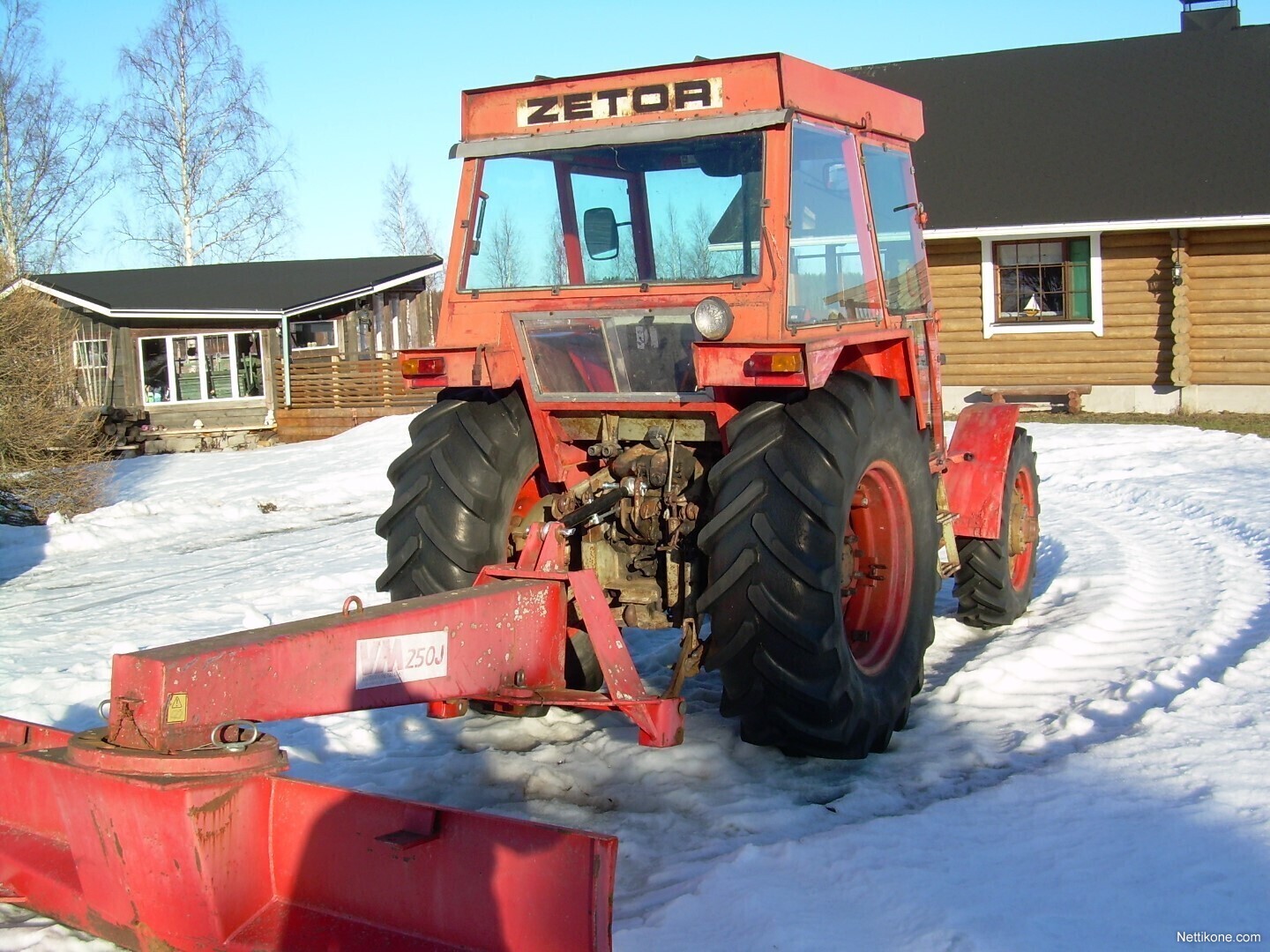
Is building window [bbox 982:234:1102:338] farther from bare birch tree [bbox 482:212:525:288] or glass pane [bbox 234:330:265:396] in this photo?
glass pane [bbox 234:330:265:396]

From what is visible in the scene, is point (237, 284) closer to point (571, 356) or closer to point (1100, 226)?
point (1100, 226)

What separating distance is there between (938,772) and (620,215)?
8.37 ft

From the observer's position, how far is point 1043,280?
19875 millimetres

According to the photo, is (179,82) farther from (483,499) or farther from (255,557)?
(483,499)

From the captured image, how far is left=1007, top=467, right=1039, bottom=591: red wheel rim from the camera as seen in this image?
7.40 metres

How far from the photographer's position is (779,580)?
4.51 metres

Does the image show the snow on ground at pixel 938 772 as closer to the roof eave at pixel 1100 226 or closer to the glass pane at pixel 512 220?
the glass pane at pixel 512 220

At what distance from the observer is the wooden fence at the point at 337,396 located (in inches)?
1000

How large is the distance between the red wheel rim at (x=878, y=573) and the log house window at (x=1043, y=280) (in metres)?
15.4

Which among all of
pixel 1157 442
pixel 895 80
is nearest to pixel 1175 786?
pixel 1157 442

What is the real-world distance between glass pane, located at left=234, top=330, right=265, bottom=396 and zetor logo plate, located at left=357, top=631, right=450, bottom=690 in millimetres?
26261

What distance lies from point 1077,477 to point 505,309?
9.62m

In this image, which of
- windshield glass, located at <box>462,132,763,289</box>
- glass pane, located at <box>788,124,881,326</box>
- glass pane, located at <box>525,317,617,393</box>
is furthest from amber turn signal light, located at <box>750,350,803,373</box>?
glass pane, located at <box>525,317,617,393</box>

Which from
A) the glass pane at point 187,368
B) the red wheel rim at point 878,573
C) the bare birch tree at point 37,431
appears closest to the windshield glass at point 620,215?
the red wheel rim at point 878,573
